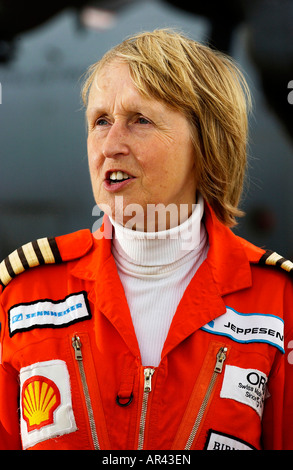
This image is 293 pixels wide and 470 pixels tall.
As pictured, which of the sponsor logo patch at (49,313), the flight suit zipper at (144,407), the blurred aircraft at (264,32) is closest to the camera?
the flight suit zipper at (144,407)

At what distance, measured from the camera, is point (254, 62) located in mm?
2951

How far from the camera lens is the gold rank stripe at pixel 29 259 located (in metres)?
1.64

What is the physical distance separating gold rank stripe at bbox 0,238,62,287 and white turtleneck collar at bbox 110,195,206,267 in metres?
0.20

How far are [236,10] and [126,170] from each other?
188cm

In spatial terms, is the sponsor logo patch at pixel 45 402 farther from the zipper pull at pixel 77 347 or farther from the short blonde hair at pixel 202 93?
the short blonde hair at pixel 202 93

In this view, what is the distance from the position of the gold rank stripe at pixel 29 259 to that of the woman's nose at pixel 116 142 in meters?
0.35

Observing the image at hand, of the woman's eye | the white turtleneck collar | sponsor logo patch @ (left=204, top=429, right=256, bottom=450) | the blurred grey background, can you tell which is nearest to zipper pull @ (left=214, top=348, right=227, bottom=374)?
sponsor logo patch @ (left=204, top=429, right=256, bottom=450)

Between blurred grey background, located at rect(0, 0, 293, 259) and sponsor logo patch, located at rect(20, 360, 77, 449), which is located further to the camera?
blurred grey background, located at rect(0, 0, 293, 259)

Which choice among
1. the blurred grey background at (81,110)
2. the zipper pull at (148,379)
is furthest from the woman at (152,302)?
the blurred grey background at (81,110)

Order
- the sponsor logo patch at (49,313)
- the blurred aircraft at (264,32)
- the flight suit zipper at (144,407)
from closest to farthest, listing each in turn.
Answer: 1. the flight suit zipper at (144,407)
2. the sponsor logo patch at (49,313)
3. the blurred aircraft at (264,32)

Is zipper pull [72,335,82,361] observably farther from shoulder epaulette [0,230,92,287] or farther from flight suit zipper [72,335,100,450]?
shoulder epaulette [0,230,92,287]

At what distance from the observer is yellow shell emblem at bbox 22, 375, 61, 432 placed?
1481 mm

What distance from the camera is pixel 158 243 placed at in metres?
1.59
